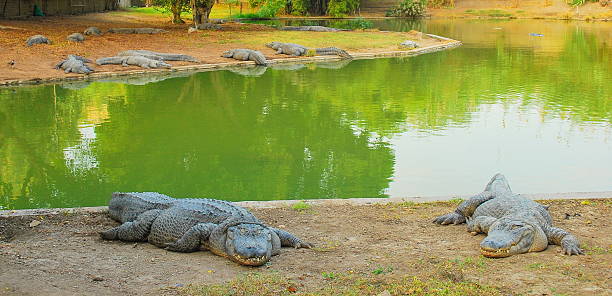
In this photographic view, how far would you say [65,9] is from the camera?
34.3m

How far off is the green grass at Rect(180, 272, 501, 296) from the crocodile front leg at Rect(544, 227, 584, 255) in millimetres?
1031

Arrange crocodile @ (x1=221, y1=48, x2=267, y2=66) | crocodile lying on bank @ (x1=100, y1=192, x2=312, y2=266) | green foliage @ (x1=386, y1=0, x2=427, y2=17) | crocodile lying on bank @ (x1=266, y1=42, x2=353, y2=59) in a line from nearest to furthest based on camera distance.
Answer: crocodile lying on bank @ (x1=100, y1=192, x2=312, y2=266), crocodile @ (x1=221, y1=48, x2=267, y2=66), crocodile lying on bank @ (x1=266, y1=42, x2=353, y2=59), green foliage @ (x1=386, y1=0, x2=427, y2=17)

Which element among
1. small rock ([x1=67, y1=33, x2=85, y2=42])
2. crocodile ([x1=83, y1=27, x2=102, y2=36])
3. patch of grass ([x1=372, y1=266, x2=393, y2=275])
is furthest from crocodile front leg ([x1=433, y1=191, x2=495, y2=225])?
crocodile ([x1=83, y1=27, x2=102, y2=36])

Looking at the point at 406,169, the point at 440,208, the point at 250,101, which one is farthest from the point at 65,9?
the point at 440,208

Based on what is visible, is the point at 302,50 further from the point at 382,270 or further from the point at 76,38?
the point at 382,270

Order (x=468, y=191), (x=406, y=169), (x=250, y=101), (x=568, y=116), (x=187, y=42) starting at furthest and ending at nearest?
(x=187, y=42), (x=250, y=101), (x=568, y=116), (x=406, y=169), (x=468, y=191)

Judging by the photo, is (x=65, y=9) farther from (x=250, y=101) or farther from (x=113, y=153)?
(x=113, y=153)

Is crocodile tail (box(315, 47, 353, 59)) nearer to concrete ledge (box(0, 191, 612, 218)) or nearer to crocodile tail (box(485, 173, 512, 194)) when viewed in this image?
concrete ledge (box(0, 191, 612, 218))

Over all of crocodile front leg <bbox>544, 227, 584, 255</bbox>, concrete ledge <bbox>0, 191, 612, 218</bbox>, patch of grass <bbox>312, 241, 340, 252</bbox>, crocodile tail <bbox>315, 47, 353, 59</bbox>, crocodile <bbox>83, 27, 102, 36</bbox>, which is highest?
crocodile <bbox>83, 27, 102, 36</bbox>

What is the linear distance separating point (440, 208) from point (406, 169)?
2.78 meters

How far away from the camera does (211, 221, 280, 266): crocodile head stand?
474 cm

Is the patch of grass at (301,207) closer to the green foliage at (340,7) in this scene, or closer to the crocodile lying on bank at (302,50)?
the crocodile lying on bank at (302,50)

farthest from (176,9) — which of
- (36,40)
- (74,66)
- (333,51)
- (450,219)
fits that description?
(450,219)

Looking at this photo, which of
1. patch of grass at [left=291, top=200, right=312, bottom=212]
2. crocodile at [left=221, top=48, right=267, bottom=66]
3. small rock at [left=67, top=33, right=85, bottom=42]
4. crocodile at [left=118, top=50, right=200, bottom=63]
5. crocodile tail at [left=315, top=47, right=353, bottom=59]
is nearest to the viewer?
patch of grass at [left=291, top=200, right=312, bottom=212]
